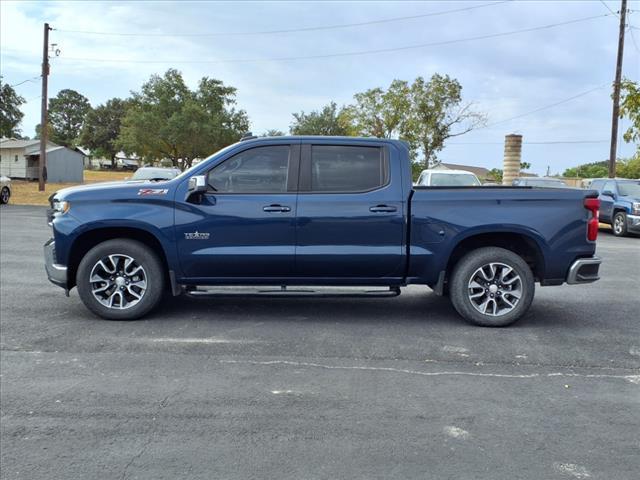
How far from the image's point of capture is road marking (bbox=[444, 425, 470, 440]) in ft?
12.1

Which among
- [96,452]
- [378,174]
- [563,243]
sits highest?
[378,174]

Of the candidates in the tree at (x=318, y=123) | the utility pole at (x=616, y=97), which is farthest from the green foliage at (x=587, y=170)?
the utility pole at (x=616, y=97)

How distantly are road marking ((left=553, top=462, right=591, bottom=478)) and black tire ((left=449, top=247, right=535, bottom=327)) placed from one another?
9.55 ft

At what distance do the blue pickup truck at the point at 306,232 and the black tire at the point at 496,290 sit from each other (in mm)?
10

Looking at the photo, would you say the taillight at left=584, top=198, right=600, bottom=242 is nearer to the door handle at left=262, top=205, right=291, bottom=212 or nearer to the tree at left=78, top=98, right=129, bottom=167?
the door handle at left=262, top=205, right=291, bottom=212

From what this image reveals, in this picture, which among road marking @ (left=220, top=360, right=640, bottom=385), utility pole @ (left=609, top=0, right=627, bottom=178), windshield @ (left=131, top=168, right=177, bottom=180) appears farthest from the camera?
utility pole @ (left=609, top=0, right=627, bottom=178)

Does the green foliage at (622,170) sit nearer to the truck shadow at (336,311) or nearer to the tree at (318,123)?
the tree at (318,123)

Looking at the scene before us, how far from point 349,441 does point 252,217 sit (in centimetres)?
305

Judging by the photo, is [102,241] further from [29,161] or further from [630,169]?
[630,169]

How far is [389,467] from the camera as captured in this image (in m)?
3.29

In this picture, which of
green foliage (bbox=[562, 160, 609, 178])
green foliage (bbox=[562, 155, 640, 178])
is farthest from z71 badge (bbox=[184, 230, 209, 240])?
green foliage (bbox=[562, 160, 609, 178])

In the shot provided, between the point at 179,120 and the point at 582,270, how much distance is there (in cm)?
4799

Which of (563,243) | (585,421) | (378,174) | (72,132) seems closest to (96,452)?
(585,421)

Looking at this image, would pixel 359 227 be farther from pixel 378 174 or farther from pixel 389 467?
pixel 389 467
